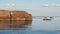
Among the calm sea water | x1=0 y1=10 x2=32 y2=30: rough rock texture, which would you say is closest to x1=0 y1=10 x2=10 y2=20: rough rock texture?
x1=0 y1=10 x2=32 y2=30: rough rock texture

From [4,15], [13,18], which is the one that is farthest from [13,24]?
[4,15]

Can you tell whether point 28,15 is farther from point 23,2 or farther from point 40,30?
point 40,30

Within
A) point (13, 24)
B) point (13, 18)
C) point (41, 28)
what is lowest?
point (41, 28)

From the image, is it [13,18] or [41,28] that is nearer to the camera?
[13,18]

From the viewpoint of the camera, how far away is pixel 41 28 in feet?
8.18

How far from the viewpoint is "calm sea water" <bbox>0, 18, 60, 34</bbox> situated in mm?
2389

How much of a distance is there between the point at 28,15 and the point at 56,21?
594 mm

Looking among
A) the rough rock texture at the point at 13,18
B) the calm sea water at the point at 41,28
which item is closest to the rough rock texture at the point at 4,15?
the rough rock texture at the point at 13,18

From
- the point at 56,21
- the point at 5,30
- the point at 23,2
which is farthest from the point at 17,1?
the point at 56,21

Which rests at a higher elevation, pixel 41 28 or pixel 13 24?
pixel 13 24

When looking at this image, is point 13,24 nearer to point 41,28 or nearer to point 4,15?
point 4,15

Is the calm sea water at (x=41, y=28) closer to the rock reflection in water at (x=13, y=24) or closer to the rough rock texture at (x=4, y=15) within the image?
the rock reflection in water at (x=13, y=24)

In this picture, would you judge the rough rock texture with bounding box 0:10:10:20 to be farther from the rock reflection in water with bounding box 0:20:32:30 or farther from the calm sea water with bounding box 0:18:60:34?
the calm sea water with bounding box 0:18:60:34

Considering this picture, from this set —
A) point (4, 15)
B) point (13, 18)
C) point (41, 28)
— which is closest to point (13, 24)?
point (13, 18)
